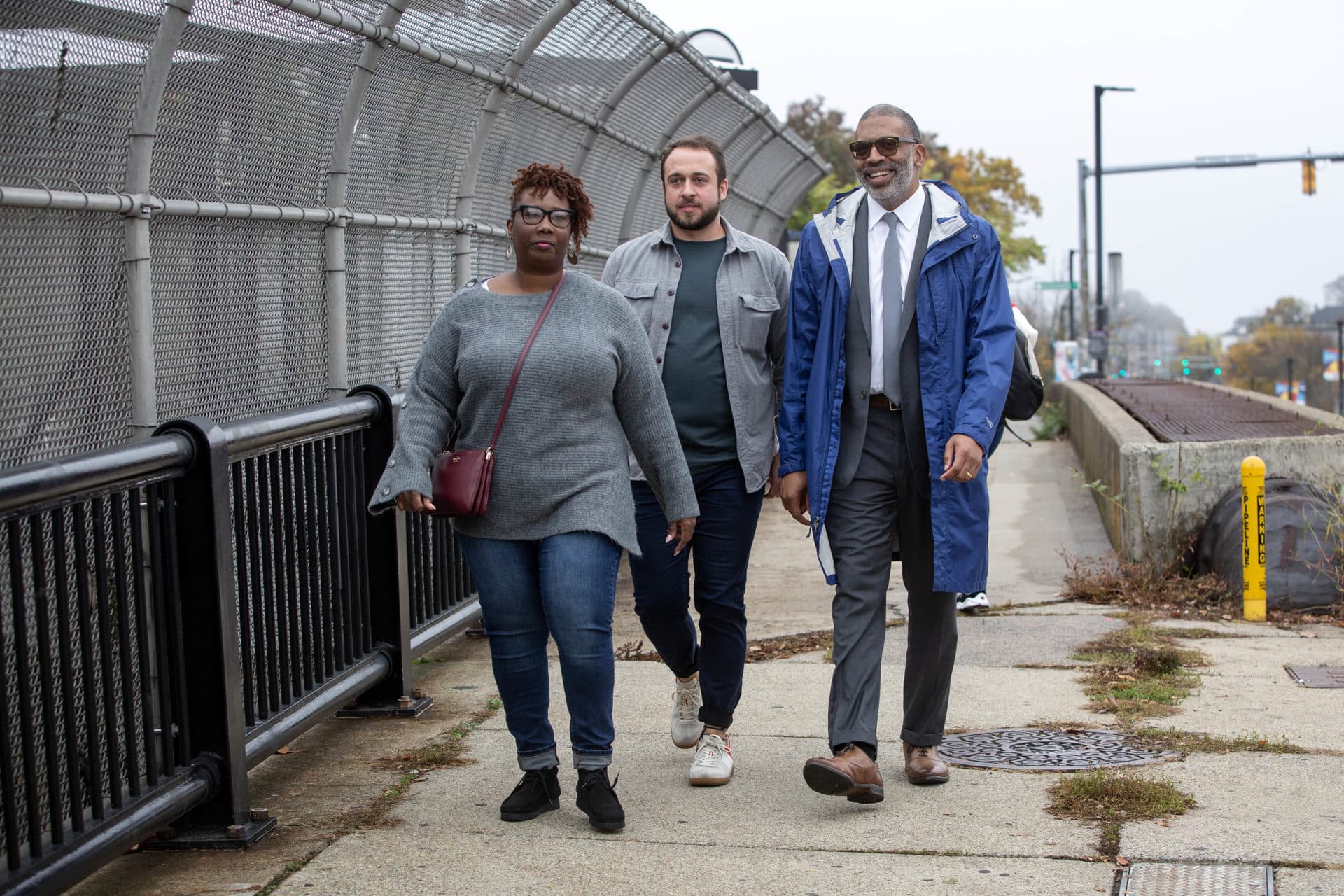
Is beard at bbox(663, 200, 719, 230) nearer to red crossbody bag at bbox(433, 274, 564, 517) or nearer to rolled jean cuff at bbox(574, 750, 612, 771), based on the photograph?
red crossbody bag at bbox(433, 274, 564, 517)

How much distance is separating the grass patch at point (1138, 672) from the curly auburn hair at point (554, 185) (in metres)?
2.49

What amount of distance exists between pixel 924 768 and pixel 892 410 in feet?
3.32

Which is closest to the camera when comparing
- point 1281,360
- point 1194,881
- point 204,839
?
point 1194,881

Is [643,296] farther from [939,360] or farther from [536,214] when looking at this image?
[939,360]

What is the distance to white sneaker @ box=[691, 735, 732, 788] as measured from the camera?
15.1ft

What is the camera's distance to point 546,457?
4.16 m

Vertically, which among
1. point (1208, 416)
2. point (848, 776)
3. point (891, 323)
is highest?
point (891, 323)

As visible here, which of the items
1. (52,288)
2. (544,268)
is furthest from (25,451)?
(544,268)

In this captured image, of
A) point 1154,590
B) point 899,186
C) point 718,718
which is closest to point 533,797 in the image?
point 718,718

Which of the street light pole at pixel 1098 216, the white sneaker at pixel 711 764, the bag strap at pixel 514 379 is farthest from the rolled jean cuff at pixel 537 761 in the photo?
the street light pole at pixel 1098 216

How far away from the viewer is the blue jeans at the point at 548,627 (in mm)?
4168

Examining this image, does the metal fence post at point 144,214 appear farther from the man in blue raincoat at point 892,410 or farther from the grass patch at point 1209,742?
the grass patch at point 1209,742

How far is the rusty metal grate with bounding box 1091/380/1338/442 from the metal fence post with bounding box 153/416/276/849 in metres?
5.93

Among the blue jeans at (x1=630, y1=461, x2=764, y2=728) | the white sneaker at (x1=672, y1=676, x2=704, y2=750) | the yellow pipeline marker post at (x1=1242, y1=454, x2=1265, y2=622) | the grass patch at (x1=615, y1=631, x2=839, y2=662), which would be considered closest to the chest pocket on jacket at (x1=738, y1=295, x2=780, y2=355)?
the blue jeans at (x1=630, y1=461, x2=764, y2=728)
